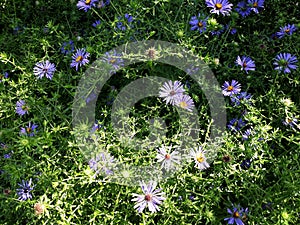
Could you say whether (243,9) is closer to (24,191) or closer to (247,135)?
(247,135)

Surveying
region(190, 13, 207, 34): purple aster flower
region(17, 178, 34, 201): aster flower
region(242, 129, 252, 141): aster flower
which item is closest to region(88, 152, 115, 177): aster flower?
region(17, 178, 34, 201): aster flower

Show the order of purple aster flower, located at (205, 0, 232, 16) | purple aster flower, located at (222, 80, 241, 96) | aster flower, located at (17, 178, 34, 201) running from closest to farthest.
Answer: aster flower, located at (17, 178, 34, 201)
purple aster flower, located at (222, 80, 241, 96)
purple aster flower, located at (205, 0, 232, 16)

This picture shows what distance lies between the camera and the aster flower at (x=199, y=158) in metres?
1.51

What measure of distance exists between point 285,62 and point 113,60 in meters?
0.69

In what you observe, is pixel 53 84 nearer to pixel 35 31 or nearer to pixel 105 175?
pixel 35 31

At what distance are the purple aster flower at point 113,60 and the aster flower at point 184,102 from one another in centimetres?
27

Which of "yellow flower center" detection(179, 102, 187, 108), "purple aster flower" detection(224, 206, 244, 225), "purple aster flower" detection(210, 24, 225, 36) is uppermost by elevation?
"purple aster flower" detection(210, 24, 225, 36)

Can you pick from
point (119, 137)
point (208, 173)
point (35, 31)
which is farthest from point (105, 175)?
point (35, 31)

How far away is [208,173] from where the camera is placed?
1.63m

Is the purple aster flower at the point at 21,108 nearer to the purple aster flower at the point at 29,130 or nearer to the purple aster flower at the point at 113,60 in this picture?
the purple aster flower at the point at 29,130

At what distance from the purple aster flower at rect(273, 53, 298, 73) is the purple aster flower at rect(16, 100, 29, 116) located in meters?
1.02

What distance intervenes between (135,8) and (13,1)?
70cm

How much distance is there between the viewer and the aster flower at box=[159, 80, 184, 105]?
162 cm

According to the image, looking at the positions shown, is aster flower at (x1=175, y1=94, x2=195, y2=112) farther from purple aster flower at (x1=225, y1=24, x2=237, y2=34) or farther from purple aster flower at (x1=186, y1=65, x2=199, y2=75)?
purple aster flower at (x1=225, y1=24, x2=237, y2=34)
